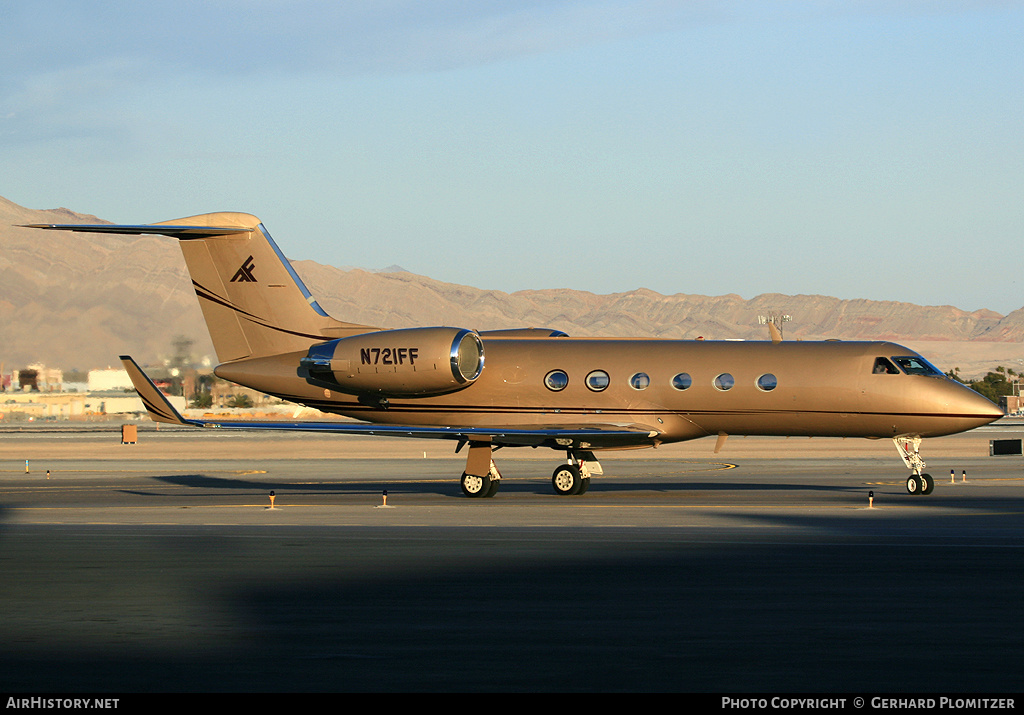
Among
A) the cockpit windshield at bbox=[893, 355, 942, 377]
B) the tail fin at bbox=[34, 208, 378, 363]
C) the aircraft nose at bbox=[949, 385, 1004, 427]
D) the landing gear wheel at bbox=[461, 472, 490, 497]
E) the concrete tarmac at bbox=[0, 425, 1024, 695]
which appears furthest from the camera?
the tail fin at bbox=[34, 208, 378, 363]

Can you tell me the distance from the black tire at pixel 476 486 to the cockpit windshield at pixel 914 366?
33.8 ft

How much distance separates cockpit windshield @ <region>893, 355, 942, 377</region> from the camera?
29.5 m

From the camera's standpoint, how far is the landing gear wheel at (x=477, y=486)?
98.4ft

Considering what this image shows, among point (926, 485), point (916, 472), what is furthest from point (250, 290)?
point (926, 485)

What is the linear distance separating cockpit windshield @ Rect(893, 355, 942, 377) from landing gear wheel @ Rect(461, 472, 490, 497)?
33.8ft

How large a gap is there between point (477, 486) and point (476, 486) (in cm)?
3

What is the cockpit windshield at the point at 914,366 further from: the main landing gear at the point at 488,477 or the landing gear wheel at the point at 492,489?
the landing gear wheel at the point at 492,489

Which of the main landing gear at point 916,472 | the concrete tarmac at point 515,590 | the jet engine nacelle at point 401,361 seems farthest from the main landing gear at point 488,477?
the main landing gear at point 916,472

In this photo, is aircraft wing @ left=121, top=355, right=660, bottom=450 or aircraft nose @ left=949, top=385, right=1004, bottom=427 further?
aircraft nose @ left=949, top=385, right=1004, bottom=427

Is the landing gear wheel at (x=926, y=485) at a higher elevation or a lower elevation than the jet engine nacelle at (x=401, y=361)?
lower

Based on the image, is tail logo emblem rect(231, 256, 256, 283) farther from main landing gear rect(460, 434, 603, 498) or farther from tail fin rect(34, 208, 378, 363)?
main landing gear rect(460, 434, 603, 498)

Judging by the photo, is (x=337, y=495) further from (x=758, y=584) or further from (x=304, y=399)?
(x=758, y=584)

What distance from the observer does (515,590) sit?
1445 centimetres

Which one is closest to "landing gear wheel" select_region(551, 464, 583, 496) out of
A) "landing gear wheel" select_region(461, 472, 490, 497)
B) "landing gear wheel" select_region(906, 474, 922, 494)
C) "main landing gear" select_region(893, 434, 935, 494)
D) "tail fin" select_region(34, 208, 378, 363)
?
"landing gear wheel" select_region(461, 472, 490, 497)
